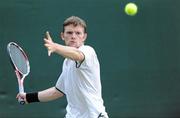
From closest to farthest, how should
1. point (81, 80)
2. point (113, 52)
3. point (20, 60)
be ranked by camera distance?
point (81, 80), point (20, 60), point (113, 52)

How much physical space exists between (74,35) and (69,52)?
1.49 feet

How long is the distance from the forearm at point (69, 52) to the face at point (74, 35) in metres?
0.26

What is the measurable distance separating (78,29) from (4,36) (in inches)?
91.4

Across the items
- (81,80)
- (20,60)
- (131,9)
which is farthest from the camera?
(131,9)

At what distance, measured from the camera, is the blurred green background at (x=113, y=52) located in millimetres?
6672

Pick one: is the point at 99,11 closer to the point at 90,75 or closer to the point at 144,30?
the point at 144,30

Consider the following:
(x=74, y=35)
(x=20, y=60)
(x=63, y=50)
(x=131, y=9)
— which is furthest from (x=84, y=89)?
(x=131, y=9)

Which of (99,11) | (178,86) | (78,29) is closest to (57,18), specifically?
(99,11)

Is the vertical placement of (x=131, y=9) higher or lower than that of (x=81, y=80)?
higher

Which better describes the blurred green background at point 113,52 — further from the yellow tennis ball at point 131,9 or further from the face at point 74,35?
the face at point 74,35

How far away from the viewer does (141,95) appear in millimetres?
6875

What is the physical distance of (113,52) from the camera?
267 inches

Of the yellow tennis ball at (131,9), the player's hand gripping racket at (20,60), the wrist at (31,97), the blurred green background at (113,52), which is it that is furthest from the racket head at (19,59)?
the yellow tennis ball at (131,9)

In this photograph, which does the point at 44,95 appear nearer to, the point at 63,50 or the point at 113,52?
the point at 63,50
